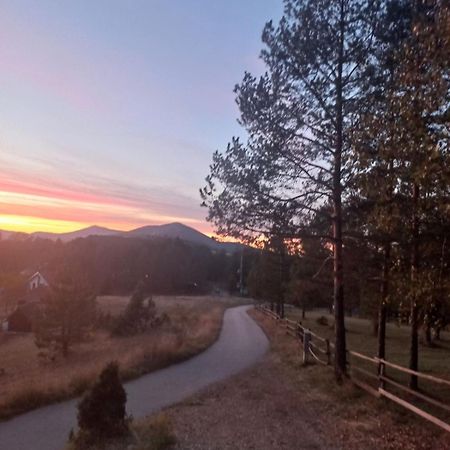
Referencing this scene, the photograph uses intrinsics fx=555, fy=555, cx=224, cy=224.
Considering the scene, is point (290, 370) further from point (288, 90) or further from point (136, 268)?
point (136, 268)

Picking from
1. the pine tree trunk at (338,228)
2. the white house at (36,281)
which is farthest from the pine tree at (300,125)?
the white house at (36,281)

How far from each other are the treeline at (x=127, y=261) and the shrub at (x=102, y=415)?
9498 centimetres

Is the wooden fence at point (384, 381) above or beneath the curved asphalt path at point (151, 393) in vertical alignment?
above

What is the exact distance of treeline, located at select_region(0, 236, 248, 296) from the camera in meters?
108

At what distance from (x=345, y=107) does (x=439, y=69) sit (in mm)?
6403

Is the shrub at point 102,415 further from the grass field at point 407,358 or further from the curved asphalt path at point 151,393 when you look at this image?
the grass field at point 407,358

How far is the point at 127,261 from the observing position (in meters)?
114

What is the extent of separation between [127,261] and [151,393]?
102045mm

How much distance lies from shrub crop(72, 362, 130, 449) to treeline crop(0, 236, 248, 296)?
312ft

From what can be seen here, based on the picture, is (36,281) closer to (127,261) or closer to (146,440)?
(127,261)

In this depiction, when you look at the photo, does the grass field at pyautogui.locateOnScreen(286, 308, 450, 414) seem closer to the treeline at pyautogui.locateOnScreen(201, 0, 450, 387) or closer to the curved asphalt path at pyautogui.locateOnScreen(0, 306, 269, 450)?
the treeline at pyautogui.locateOnScreen(201, 0, 450, 387)

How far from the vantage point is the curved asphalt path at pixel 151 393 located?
9.62m

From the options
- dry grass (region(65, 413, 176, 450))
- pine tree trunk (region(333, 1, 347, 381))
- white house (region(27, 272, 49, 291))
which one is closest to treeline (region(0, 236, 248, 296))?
white house (region(27, 272, 49, 291))

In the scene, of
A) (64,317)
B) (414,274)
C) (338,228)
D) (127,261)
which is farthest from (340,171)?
(127,261)
